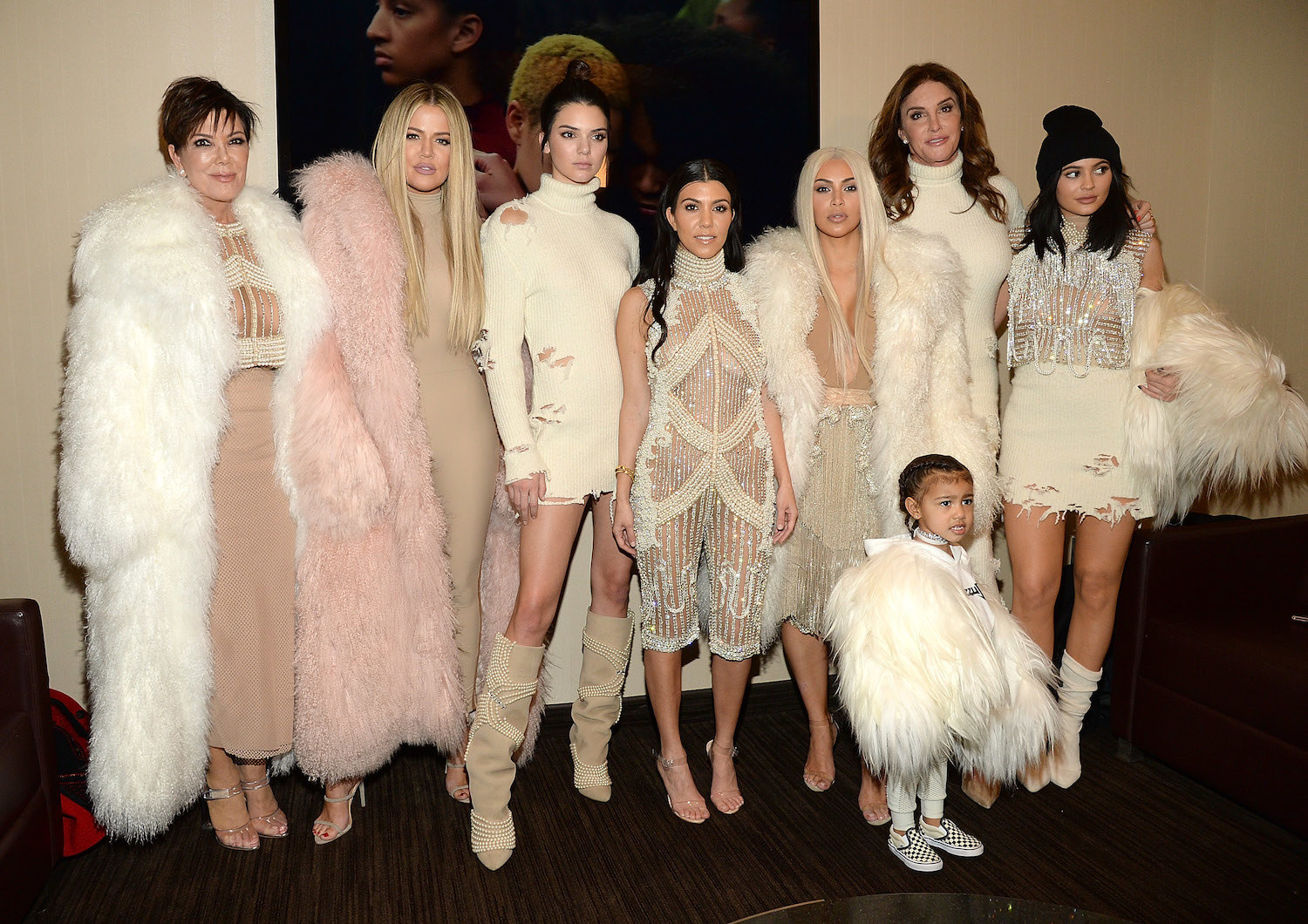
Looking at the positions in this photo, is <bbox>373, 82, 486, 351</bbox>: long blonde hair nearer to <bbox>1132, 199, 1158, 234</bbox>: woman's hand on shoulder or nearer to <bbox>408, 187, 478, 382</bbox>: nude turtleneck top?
<bbox>408, 187, 478, 382</bbox>: nude turtleneck top

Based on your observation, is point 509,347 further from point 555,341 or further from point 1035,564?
point 1035,564

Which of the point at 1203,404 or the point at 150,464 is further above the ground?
the point at 1203,404

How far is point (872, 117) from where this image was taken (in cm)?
343

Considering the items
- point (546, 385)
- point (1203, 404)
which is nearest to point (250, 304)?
point (546, 385)

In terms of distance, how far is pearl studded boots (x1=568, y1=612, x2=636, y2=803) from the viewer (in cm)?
279

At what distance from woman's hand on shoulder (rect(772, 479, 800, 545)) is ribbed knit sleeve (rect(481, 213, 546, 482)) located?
0.64m

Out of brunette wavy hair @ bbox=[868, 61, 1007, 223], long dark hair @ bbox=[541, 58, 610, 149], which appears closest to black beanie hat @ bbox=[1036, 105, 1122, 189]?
brunette wavy hair @ bbox=[868, 61, 1007, 223]

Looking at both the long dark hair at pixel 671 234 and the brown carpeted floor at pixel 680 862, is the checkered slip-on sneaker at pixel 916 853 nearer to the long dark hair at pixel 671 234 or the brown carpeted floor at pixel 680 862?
the brown carpeted floor at pixel 680 862

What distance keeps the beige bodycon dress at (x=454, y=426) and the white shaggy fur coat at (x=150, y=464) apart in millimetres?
299

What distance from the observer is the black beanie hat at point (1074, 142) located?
2.68m

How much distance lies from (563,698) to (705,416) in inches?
54.1

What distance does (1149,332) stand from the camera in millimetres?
2703

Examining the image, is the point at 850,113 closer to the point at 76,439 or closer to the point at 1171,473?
the point at 1171,473

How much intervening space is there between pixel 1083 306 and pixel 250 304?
2.24m
